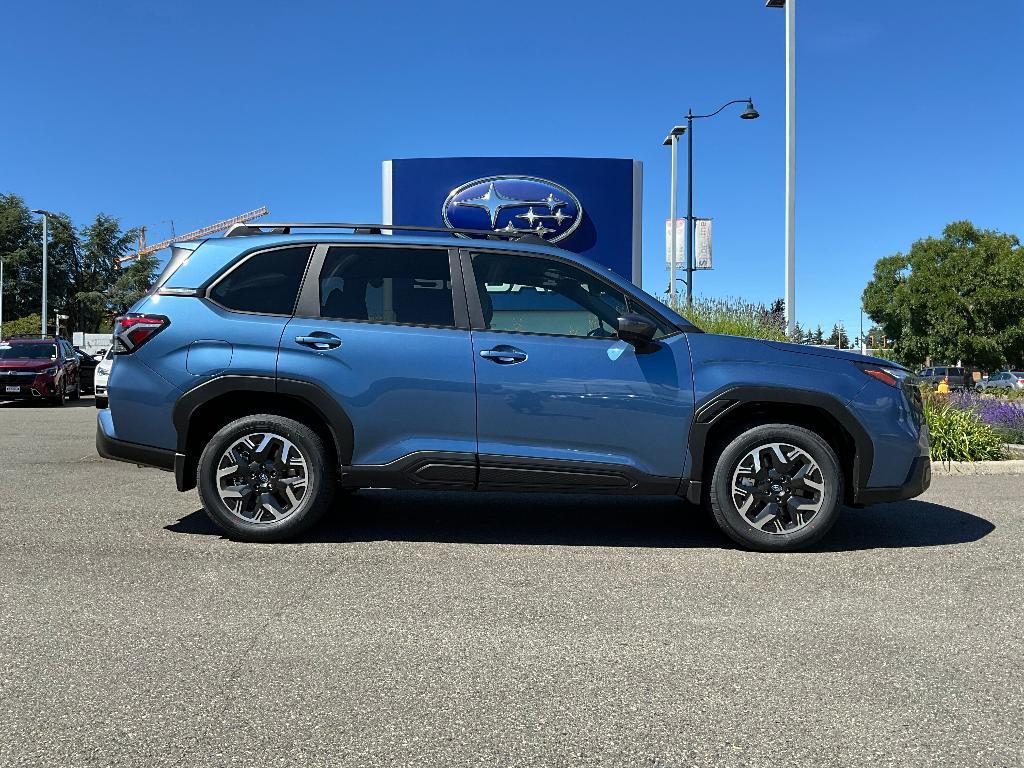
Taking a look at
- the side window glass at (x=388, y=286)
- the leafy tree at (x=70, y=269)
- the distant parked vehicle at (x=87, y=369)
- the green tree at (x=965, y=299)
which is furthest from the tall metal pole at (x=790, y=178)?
the leafy tree at (x=70, y=269)

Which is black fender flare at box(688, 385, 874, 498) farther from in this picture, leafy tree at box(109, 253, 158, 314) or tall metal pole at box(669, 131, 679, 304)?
leafy tree at box(109, 253, 158, 314)

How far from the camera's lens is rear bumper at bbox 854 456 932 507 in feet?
16.2

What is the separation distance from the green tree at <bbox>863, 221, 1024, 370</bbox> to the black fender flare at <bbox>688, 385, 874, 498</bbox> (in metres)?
39.6

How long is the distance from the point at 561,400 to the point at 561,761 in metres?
2.62

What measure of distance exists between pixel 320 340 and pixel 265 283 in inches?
22.0

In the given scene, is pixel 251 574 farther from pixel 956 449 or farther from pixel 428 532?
pixel 956 449

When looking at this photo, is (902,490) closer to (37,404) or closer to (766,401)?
(766,401)

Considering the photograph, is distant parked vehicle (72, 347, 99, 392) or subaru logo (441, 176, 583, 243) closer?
subaru logo (441, 176, 583, 243)

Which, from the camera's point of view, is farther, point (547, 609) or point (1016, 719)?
point (547, 609)

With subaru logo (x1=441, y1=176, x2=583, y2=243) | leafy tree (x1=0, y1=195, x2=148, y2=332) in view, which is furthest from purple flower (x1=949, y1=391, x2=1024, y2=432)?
leafy tree (x1=0, y1=195, x2=148, y2=332)

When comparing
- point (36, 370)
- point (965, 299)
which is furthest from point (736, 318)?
point (965, 299)

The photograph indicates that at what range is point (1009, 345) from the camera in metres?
38.9

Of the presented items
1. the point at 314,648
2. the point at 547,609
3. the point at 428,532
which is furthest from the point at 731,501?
the point at 314,648

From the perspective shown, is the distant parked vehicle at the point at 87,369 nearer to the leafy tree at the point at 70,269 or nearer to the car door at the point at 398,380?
the car door at the point at 398,380
